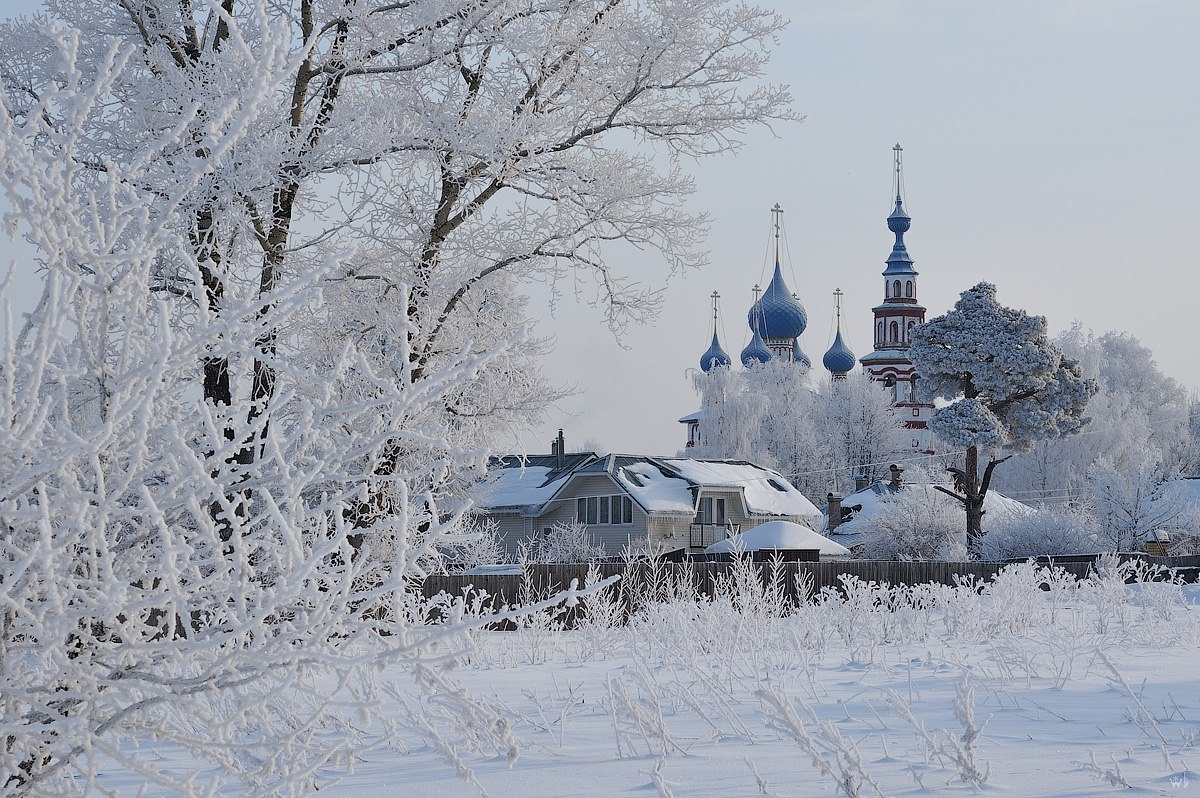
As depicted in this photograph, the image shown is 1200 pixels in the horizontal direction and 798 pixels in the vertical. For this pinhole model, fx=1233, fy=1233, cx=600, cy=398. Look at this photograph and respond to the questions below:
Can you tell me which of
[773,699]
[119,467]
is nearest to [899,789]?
[773,699]

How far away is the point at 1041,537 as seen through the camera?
30734 millimetres

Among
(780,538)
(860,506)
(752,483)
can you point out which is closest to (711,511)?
(752,483)

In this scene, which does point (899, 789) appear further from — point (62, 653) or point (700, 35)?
point (700, 35)

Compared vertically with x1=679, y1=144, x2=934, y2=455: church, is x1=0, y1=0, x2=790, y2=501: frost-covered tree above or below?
below

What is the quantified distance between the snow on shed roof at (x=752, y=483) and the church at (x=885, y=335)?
36.5 ft

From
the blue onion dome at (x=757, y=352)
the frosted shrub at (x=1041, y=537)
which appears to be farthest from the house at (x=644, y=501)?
the blue onion dome at (x=757, y=352)

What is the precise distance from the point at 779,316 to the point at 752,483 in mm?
31267

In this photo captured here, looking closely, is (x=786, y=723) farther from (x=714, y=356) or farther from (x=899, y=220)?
(x=714, y=356)

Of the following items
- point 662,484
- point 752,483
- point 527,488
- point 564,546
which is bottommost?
point 564,546

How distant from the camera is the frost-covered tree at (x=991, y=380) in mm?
34031

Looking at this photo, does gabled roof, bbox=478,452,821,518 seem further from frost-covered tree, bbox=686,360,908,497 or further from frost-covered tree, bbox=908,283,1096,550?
frost-covered tree, bbox=686,360,908,497

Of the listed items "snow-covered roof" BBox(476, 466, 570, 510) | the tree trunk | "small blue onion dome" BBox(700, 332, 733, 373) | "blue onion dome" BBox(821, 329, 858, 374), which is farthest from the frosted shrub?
"small blue onion dome" BBox(700, 332, 733, 373)

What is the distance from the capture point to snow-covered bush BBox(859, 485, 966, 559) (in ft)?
113

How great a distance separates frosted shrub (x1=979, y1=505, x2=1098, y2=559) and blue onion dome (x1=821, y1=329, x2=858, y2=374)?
37.5 metres
